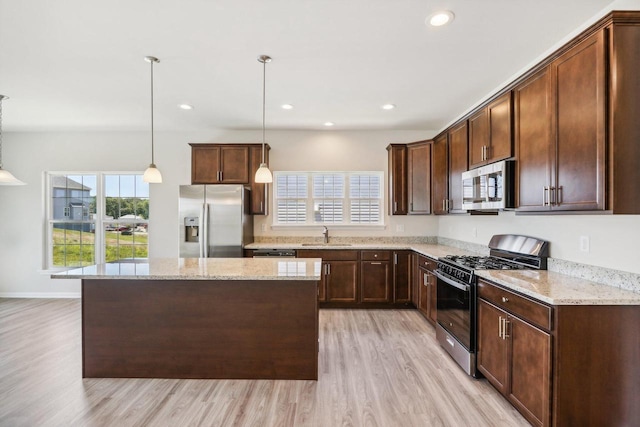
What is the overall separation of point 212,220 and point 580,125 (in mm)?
3967

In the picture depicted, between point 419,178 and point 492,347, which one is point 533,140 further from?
point 419,178

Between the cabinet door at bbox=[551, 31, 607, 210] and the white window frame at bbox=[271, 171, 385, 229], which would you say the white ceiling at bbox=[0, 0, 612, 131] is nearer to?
the cabinet door at bbox=[551, 31, 607, 210]

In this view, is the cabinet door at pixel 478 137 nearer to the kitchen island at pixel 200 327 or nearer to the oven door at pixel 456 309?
the oven door at pixel 456 309

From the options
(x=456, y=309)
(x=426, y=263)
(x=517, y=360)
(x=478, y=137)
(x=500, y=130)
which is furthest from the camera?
(x=426, y=263)

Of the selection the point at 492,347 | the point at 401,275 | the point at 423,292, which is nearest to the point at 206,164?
the point at 401,275

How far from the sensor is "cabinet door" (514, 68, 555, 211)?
7.25 feet

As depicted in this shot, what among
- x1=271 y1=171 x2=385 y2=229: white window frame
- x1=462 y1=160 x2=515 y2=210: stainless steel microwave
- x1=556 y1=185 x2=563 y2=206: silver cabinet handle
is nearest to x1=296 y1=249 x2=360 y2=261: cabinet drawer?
x1=271 y1=171 x2=385 y2=229: white window frame

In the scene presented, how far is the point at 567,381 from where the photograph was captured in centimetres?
177

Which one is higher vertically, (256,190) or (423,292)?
(256,190)

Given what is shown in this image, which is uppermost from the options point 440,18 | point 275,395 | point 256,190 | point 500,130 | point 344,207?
point 440,18

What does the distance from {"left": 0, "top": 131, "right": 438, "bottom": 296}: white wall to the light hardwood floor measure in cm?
221

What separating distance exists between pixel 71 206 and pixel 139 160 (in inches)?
54.7

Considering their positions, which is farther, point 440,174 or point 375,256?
point 375,256

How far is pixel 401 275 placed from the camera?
177 inches
